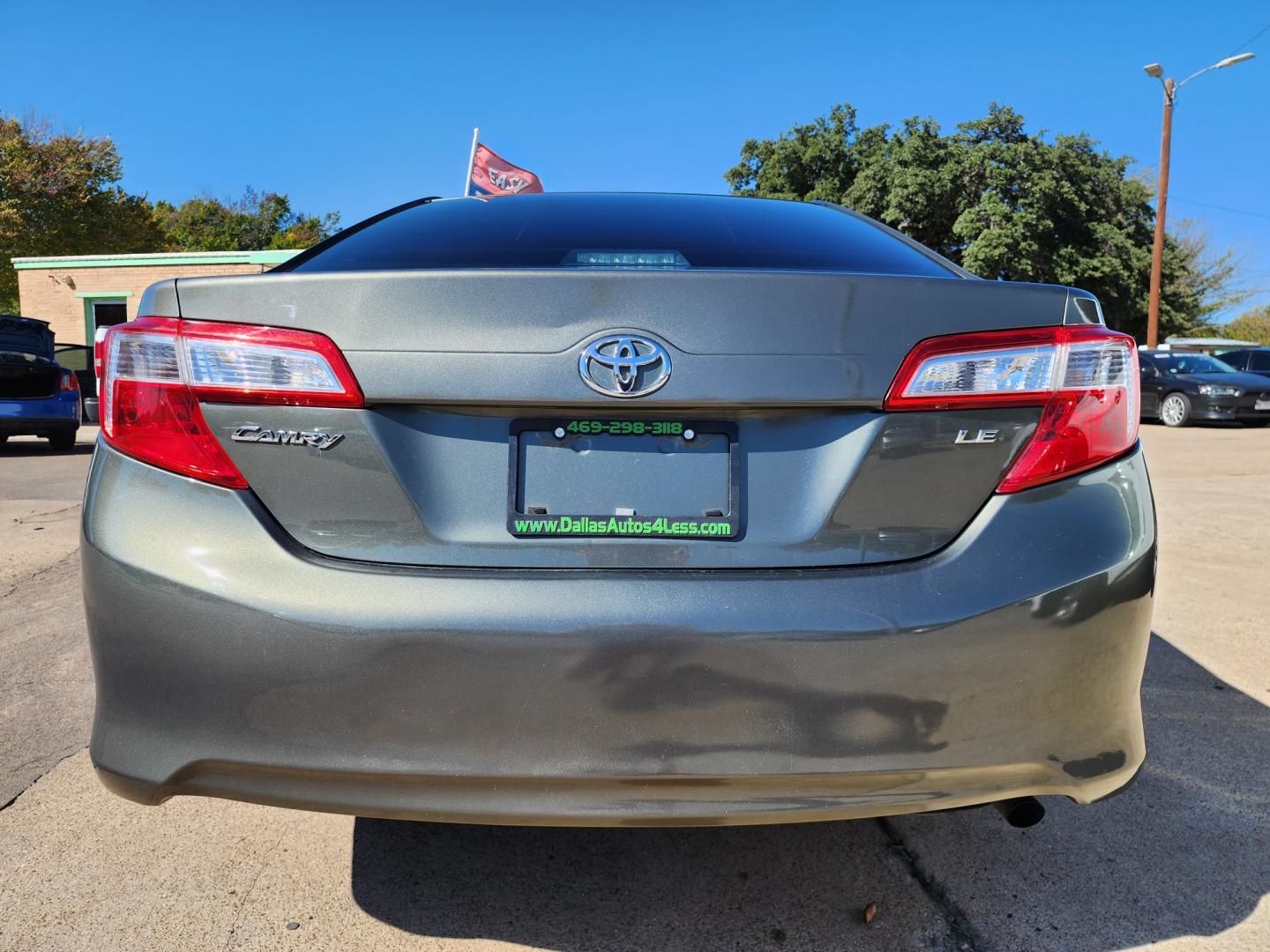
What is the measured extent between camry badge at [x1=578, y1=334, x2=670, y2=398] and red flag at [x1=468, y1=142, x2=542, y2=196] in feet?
50.1

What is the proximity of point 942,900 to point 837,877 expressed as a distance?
0.22m

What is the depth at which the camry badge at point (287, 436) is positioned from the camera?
152 centimetres

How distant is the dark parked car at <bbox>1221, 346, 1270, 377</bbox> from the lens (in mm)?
19050

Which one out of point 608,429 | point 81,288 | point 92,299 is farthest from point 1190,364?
point 81,288

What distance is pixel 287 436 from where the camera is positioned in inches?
60.3

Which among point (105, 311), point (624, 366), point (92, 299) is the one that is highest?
point (92, 299)

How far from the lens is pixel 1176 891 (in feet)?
6.64

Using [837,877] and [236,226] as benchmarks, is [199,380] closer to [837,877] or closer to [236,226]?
[837,877]

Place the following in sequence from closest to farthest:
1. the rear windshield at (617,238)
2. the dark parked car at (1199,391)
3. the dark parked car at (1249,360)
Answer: the rear windshield at (617,238), the dark parked car at (1199,391), the dark parked car at (1249,360)

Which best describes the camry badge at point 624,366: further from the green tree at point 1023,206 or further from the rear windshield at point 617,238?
the green tree at point 1023,206

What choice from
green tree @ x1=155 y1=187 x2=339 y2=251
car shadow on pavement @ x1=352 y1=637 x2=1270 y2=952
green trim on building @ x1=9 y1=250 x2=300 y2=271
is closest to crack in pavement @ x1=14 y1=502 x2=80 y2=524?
car shadow on pavement @ x1=352 y1=637 x2=1270 y2=952

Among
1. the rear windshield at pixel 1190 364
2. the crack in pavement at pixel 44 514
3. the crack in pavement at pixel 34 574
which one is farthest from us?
the rear windshield at pixel 1190 364

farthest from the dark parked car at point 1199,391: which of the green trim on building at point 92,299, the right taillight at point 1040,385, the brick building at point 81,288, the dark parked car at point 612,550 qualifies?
the green trim on building at point 92,299

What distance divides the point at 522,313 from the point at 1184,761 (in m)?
2.35
